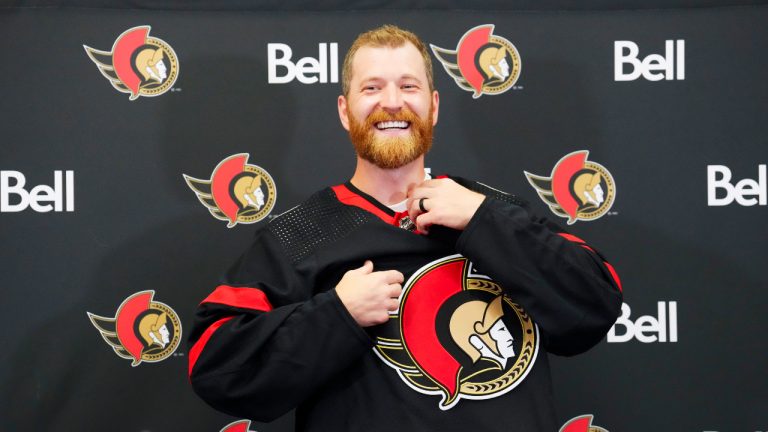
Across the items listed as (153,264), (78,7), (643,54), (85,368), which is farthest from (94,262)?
(643,54)

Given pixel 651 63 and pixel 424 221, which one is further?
pixel 651 63

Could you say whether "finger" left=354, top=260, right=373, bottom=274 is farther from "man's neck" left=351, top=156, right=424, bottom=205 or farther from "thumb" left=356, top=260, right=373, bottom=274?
"man's neck" left=351, top=156, right=424, bottom=205

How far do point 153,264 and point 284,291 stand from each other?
960 millimetres

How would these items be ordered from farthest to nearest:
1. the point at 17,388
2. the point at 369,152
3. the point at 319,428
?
the point at 17,388, the point at 369,152, the point at 319,428

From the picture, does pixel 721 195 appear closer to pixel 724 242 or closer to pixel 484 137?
pixel 724 242

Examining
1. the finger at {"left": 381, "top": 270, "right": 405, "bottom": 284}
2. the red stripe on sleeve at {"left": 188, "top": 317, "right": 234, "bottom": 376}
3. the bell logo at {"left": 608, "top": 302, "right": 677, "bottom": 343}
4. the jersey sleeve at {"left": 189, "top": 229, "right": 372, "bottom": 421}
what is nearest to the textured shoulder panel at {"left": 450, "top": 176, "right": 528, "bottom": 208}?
the finger at {"left": 381, "top": 270, "right": 405, "bottom": 284}

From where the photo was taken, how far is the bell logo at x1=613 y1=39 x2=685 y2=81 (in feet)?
7.41

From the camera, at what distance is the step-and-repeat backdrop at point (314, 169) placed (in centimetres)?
218

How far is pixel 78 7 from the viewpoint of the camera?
7.29 ft

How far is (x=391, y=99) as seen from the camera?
147 centimetres

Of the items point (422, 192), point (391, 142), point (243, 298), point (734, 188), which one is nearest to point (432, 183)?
point (422, 192)

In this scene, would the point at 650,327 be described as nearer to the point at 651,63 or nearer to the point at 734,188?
the point at 734,188

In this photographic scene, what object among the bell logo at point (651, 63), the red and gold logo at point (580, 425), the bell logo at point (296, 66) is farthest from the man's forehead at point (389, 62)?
the red and gold logo at point (580, 425)

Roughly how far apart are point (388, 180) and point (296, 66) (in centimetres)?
87
